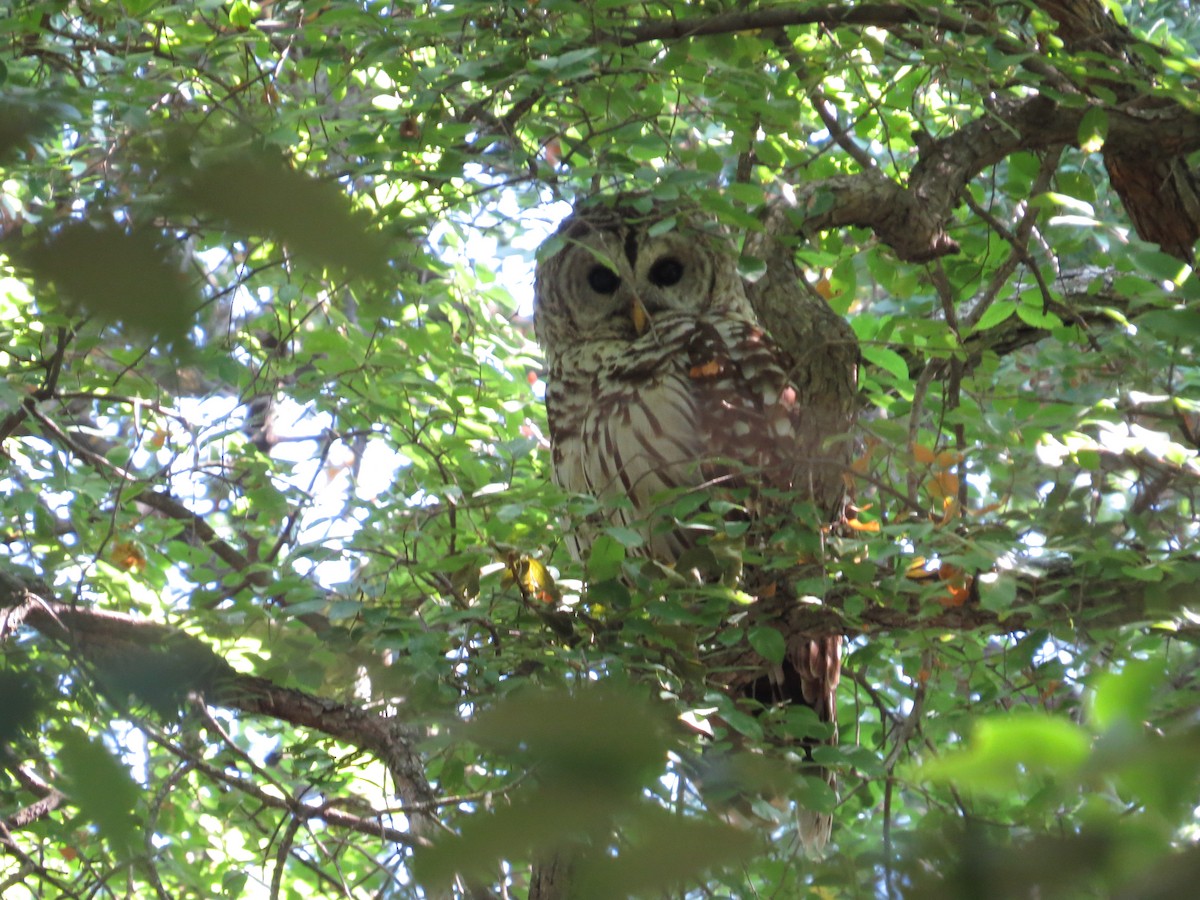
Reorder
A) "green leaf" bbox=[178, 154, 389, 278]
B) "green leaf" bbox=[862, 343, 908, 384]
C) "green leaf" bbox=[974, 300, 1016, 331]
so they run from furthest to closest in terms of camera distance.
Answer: "green leaf" bbox=[862, 343, 908, 384], "green leaf" bbox=[974, 300, 1016, 331], "green leaf" bbox=[178, 154, 389, 278]

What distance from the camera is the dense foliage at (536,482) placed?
1.75 feet

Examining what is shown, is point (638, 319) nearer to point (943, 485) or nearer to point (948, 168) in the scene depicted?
point (948, 168)

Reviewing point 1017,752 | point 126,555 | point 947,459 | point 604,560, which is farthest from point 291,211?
point 126,555

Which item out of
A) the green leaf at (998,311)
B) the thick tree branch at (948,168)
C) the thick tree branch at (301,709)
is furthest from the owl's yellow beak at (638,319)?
the thick tree branch at (301,709)

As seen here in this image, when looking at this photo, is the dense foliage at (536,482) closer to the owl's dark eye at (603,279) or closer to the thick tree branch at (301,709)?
the thick tree branch at (301,709)

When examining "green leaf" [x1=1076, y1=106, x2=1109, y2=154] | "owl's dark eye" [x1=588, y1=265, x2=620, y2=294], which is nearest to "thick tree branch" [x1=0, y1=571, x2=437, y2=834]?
"green leaf" [x1=1076, y1=106, x2=1109, y2=154]

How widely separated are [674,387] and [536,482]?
0.83 meters

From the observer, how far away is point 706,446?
314 cm

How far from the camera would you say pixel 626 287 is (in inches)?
145

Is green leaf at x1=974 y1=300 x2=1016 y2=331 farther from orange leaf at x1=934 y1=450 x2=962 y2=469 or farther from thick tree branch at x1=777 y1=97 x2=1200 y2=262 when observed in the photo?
orange leaf at x1=934 y1=450 x2=962 y2=469

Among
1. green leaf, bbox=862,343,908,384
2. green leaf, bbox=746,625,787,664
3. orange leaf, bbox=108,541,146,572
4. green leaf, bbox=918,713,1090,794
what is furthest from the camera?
orange leaf, bbox=108,541,146,572

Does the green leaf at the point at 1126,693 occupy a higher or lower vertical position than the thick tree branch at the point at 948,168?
lower

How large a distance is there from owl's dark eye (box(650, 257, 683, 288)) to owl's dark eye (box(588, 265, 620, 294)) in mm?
119

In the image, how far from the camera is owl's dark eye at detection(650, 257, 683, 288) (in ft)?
12.2
